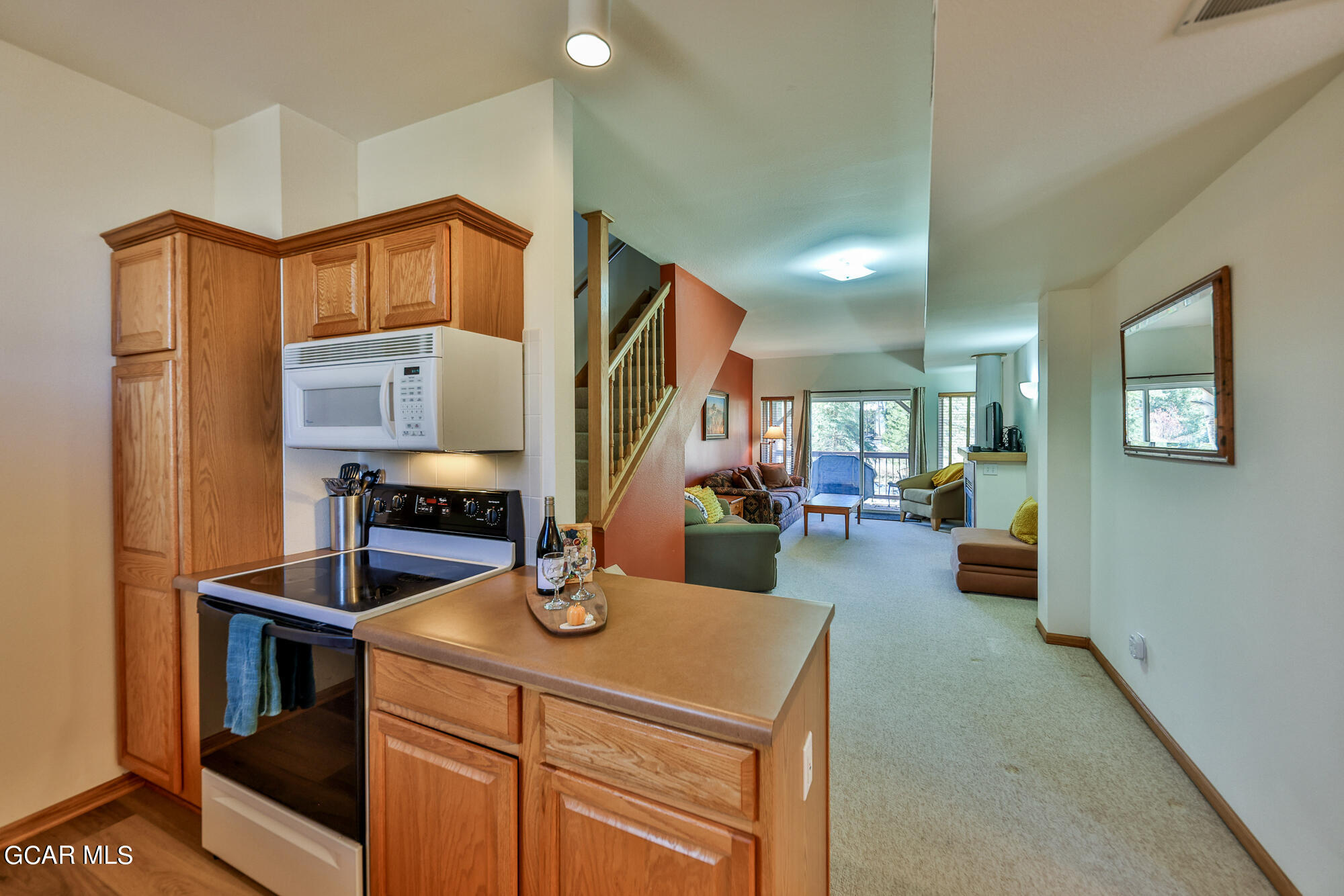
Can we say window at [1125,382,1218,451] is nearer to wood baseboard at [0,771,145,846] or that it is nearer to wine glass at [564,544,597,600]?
wine glass at [564,544,597,600]

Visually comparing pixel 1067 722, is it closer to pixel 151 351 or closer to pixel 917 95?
pixel 917 95

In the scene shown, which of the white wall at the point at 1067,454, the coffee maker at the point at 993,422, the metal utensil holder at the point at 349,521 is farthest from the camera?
the coffee maker at the point at 993,422

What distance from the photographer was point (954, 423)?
8602mm

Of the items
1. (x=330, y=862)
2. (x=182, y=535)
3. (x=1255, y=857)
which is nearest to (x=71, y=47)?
(x=182, y=535)

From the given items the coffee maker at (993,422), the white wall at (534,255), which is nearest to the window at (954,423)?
the coffee maker at (993,422)

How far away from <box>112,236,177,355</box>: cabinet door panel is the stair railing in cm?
151

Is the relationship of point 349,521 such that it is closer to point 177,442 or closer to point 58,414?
point 177,442

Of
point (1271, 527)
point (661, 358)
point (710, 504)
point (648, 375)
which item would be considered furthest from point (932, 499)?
point (1271, 527)

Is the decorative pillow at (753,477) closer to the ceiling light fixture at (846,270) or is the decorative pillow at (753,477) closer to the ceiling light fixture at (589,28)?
the ceiling light fixture at (846,270)

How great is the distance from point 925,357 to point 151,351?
7184 millimetres

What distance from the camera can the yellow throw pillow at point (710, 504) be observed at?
209 inches

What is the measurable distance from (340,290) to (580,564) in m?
1.36

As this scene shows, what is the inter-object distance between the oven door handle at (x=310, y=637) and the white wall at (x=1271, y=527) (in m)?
2.51

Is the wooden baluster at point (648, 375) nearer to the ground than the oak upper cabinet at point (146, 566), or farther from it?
farther from it
